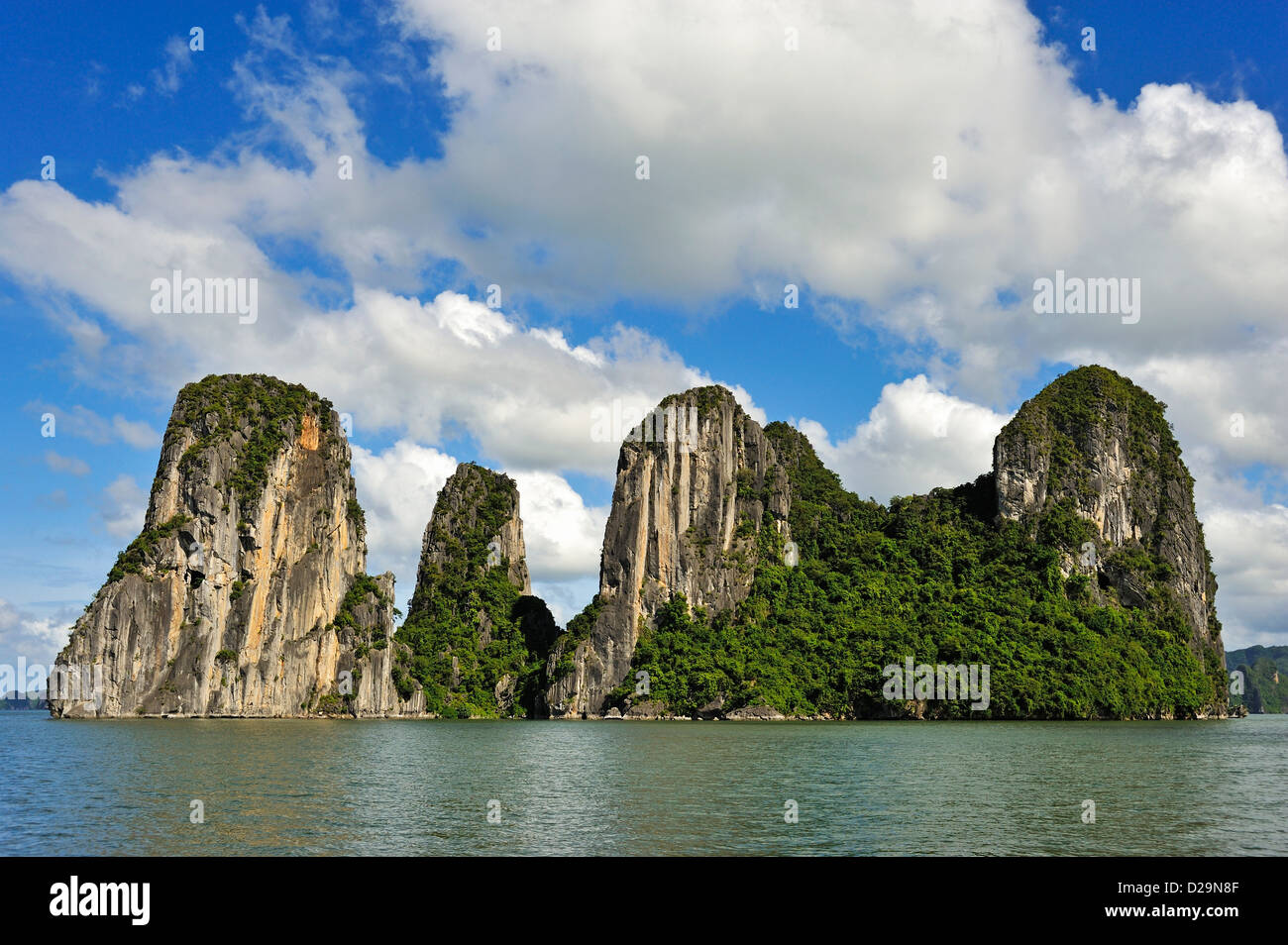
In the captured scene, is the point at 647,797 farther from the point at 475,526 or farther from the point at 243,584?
the point at 475,526

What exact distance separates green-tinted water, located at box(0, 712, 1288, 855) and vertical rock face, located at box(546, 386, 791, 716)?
4397 cm

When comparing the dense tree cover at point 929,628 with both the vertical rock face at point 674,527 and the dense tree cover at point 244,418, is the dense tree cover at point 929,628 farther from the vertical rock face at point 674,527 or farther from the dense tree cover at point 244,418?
the dense tree cover at point 244,418

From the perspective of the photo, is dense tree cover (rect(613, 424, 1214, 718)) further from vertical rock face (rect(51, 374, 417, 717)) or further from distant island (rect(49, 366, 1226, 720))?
vertical rock face (rect(51, 374, 417, 717))

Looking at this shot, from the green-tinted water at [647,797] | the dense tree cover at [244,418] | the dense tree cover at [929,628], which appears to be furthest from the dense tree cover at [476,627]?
the green-tinted water at [647,797]

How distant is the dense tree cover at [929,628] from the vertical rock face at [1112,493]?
199 centimetres

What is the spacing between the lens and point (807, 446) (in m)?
130

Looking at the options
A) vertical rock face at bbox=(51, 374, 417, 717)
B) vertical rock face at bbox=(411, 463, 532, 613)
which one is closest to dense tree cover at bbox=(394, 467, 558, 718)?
vertical rock face at bbox=(411, 463, 532, 613)

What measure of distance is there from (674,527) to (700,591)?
762cm

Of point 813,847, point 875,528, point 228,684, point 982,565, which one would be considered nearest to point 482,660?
point 228,684

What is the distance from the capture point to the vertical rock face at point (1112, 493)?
340 feet

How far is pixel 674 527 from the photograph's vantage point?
108m

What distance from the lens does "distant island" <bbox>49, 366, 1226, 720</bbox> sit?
3524 inches

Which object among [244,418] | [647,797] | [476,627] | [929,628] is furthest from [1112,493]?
[647,797]

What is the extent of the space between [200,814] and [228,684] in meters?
71.9
